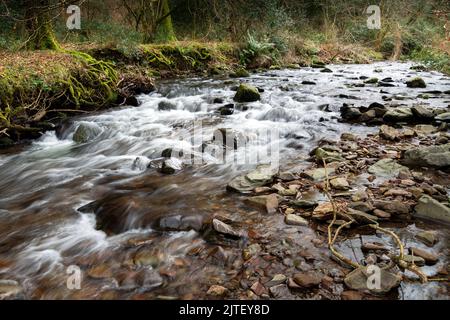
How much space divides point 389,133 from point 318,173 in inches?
80.0

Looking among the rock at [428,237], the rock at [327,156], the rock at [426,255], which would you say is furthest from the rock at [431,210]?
the rock at [327,156]

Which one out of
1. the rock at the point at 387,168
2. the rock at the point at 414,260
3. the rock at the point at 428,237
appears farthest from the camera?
the rock at the point at 387,168

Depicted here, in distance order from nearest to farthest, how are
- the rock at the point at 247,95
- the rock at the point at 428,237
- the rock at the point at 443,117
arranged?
the rock at the point at 428,237 < the rock at the point at 443,117 < the rock at the point at 247,95

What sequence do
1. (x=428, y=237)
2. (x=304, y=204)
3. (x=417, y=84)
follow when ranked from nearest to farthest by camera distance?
(x=428, y=237) < (x=304, y=204) < (x=417, y=84)

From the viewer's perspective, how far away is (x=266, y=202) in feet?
11.4

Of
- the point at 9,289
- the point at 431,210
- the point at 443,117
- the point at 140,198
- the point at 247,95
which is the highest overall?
the point at 247,95

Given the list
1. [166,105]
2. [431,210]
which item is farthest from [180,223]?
[166,105]

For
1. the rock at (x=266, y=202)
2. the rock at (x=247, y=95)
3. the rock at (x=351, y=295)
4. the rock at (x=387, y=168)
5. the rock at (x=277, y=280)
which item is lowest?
the rock at (x=277, y=280)

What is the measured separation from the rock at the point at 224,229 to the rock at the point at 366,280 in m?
0.95

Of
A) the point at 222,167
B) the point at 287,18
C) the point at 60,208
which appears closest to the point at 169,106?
the point at 222,167

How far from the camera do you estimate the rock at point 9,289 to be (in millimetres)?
2417

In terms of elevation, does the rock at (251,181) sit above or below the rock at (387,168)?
below

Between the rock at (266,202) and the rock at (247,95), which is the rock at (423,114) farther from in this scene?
the rock at (266,202)

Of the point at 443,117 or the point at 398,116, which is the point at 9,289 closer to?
the point at 398,116
